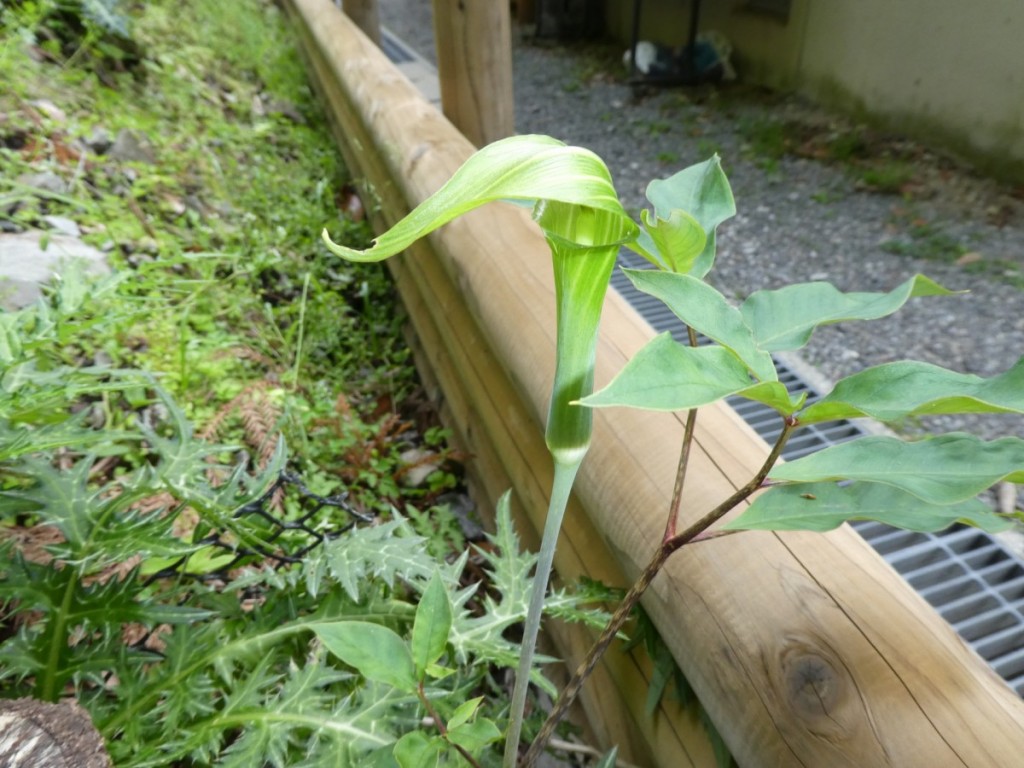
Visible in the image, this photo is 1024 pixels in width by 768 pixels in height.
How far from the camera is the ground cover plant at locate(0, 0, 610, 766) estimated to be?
883mm

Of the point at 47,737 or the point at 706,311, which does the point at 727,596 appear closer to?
the point at 706,311

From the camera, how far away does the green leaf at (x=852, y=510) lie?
44 centimetres

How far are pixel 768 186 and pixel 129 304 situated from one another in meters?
2.62

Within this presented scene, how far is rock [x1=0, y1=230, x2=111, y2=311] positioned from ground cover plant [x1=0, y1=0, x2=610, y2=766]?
7 cm

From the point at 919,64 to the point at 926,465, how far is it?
2.64 metres

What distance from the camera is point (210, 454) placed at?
1.14m

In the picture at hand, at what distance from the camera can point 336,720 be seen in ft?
2.75

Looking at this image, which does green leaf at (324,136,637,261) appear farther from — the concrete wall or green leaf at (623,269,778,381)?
the concrete wall

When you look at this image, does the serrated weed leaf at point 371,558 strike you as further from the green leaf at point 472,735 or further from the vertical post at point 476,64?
the vertical post at point 476,64

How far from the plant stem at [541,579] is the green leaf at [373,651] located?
11 centimetres

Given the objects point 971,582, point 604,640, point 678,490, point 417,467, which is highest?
point 678,490

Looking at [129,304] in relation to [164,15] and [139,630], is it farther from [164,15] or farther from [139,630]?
[164,15]

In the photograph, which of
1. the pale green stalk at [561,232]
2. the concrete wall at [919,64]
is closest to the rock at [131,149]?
the pale green stalk at [561,232]

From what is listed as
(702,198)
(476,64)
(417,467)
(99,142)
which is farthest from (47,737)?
(99,142)
